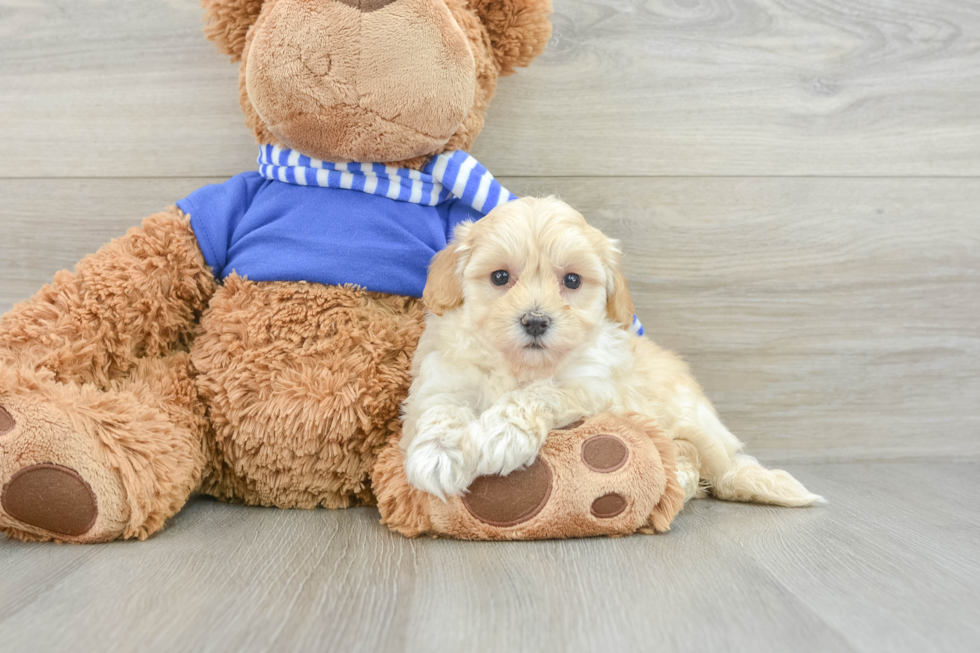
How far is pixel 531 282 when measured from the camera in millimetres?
1137

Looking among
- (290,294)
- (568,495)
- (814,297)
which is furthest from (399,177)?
(814,297)

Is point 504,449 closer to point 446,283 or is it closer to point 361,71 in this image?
point 446,283

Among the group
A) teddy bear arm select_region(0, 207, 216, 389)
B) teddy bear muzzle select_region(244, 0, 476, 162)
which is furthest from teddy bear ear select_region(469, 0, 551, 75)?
teddy bear arm select_region(0, 207, 216, 389)

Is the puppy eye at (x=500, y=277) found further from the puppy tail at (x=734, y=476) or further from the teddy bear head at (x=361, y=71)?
the puppy tail at (x=734, y=476)

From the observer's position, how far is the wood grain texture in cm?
162

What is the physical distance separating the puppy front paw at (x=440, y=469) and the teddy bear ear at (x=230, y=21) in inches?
33.9

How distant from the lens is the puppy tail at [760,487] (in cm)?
135

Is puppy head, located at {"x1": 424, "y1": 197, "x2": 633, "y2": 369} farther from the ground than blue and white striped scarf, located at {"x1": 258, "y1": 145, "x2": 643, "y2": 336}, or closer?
closer

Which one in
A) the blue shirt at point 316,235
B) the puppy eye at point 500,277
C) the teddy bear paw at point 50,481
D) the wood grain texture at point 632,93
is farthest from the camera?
the wood grain texture at point 632,93

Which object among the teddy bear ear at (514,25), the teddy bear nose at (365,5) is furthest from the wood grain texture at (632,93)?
the teddy bear nose at (365,5)

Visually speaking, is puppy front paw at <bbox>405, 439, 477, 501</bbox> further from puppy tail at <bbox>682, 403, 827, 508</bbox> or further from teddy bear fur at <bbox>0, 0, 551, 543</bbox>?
puppy tail at <bbox>682, 403, 827, 508</bbox>

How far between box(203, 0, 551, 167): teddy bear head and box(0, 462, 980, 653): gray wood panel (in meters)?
0.68

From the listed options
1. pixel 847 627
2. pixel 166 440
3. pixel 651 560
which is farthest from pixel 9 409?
pixel 847 627

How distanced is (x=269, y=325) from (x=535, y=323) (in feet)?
1.65
